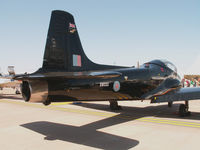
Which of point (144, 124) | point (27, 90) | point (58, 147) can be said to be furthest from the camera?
point (144, 124)

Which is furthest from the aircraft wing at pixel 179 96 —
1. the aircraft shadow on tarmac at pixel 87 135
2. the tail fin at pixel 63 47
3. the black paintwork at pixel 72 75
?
the tail fin at pixel 63 47

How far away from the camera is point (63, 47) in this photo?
7281 mm

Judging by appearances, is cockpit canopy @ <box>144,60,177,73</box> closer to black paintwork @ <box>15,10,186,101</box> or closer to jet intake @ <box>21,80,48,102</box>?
black paintwork @ <box>15,10,186,101</box>

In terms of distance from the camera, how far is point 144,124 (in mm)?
8203

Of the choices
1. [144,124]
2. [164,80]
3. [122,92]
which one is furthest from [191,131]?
[164,80]

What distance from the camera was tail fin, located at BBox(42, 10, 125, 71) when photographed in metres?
6.89

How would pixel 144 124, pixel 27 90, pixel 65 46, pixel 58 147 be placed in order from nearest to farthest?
pixel 58 147 → pixel 27 90 → pixel 65 46 → pixel 144 124

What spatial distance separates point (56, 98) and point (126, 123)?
3579mm

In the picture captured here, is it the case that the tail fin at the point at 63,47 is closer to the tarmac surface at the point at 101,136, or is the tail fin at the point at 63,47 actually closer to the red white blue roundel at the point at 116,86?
the red white blue roundel at the point at 116,86

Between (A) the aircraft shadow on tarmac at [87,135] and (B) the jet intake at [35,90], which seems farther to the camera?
(B) the jet intake at [35,90]

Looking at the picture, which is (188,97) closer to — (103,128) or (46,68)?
(103,128)

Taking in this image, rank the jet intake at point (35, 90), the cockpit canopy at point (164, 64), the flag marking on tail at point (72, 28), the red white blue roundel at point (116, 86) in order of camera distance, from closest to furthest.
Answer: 1. the jet intake at point (35, 90)
2. the flag marking on tail at point (72, 28)
3. the red white blue roundel at point (116, 86)
4. the cockpit canopy at point (164, 64)

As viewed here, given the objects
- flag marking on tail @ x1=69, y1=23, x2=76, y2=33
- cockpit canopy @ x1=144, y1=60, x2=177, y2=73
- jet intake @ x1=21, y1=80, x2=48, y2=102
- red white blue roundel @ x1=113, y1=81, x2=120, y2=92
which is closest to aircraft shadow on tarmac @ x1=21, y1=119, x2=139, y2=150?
jet intake @ x1=21, y1=80, x2=48, y2=102

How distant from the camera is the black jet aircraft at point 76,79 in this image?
606cm
